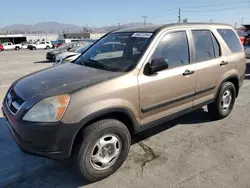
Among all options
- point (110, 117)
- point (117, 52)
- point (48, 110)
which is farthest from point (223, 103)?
point (48, 110)

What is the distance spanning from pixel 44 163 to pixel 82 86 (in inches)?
54.7

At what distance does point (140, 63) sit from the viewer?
10.2ft

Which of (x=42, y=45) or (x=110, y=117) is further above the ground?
(x=110, y=117)

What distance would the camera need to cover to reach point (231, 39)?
184 inches

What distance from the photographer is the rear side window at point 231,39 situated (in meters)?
4.48

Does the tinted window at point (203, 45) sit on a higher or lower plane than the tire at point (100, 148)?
higher

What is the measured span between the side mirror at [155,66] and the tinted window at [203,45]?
99cm

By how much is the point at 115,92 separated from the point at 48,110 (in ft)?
2.55

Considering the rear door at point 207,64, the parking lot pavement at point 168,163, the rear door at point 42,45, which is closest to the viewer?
the parking lot pavement at point 168,163

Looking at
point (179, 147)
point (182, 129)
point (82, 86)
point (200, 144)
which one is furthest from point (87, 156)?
point (182, 129)

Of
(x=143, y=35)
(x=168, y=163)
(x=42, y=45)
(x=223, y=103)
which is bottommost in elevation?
(x=42, y=45)

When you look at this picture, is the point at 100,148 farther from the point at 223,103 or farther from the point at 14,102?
the point at 223,103

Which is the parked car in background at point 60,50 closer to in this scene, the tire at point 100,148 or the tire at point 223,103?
the tire at point 223,103

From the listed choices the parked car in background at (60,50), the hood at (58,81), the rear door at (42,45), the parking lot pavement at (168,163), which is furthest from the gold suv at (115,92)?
the rear door at (42,45)
